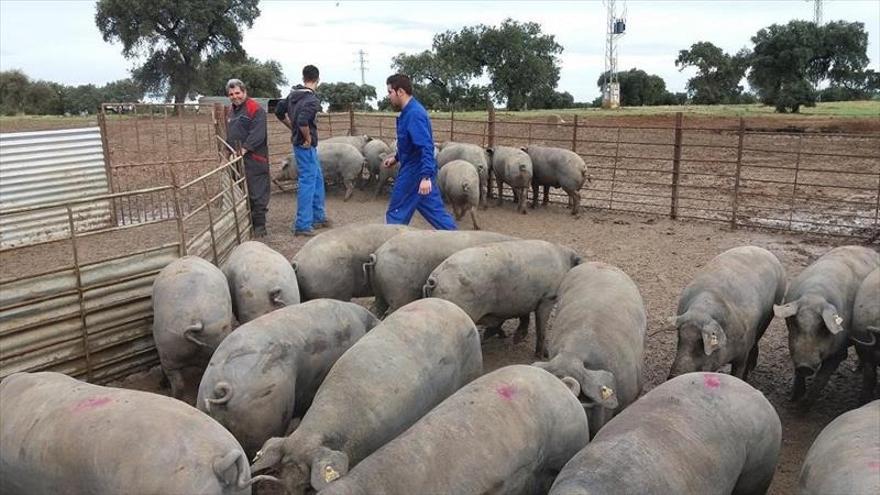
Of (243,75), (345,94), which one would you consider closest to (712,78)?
(345,94)

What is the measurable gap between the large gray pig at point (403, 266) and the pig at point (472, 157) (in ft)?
18.3

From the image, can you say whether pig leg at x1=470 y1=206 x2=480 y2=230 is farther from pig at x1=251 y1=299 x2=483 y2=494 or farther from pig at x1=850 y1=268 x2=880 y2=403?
pig at x1=850 y1=268 x2=880 y2=403

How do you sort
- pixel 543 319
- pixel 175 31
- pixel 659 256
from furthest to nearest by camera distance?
1. pixel 175 31
2. pixel 659 256
3. pixel 543 319

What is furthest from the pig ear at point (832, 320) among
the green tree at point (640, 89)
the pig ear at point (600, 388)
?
the green tree at point (640, 89)

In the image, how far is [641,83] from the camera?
54844 mm

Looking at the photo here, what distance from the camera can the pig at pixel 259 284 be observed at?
17.1 feet

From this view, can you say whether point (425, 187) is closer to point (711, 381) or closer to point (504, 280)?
point (504, 280)

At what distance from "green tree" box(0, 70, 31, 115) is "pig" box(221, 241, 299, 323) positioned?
4431cm

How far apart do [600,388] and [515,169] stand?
24.6 ft

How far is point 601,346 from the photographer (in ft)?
13.8

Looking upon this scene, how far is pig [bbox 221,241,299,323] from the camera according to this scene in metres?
5.23

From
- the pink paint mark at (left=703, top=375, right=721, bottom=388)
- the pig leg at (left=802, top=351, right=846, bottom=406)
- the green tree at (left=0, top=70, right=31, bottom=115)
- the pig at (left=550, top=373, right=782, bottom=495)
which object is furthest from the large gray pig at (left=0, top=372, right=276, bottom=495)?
the green tree at (left=0, top=70, right=31, bottom=115)

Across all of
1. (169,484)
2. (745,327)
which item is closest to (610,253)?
(745,327)

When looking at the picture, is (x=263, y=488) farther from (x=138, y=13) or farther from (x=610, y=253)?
(x=138, y=13)
